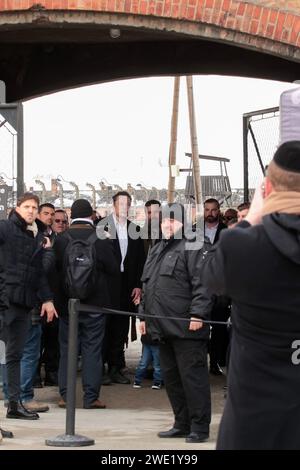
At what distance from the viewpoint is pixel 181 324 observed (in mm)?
8258

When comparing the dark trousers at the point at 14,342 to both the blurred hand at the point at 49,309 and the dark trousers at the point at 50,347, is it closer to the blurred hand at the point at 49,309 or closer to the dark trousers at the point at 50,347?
the blurred hand at the point at 49,309

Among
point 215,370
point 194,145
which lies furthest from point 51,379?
point 194,145

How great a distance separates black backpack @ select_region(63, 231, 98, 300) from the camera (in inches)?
387

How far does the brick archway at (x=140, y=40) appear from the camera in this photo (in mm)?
10078

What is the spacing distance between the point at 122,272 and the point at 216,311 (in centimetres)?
128

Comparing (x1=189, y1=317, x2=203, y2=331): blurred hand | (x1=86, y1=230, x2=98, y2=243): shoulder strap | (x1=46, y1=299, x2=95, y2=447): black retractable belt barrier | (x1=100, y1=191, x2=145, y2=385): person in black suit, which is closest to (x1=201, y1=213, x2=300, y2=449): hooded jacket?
(x1=46, y1=299, x2=95, y2=447): black retractable belt barrier

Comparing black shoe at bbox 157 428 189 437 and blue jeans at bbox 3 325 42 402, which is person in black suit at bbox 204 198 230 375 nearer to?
blue jeans at bbox 3 325 42 402

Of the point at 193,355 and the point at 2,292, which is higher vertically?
the point at 2,292

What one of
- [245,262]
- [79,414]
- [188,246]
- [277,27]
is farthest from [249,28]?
[245,262]

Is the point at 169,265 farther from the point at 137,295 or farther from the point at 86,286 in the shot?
the point at 137,295

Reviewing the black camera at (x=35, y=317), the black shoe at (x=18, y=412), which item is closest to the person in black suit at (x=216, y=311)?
the black camera at (x=35, y=317)
